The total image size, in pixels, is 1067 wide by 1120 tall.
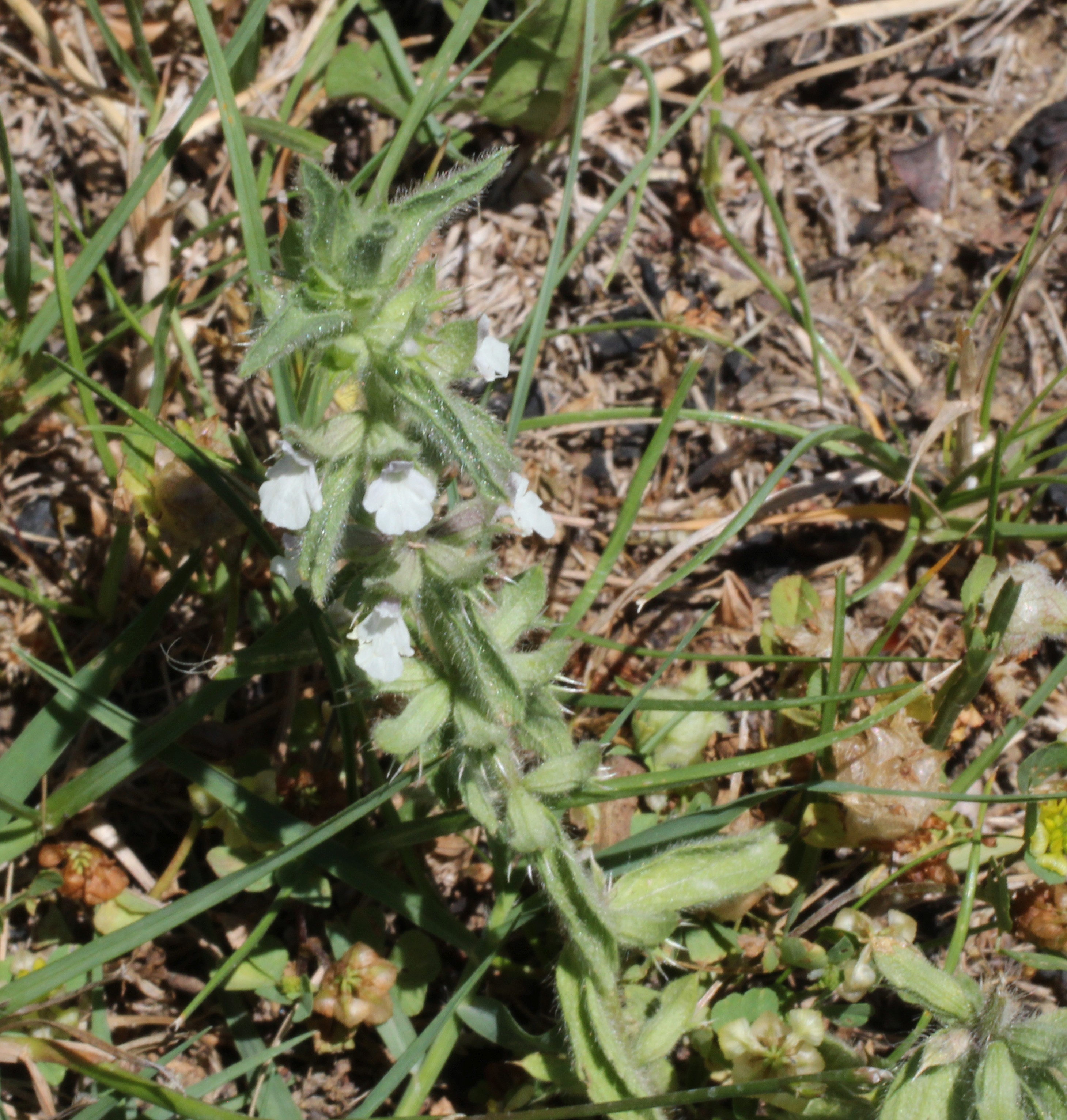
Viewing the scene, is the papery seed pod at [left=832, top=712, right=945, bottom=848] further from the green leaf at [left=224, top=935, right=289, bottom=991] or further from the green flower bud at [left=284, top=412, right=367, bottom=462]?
the green leaf at [left=224, top=935, right=289, bottom=991]

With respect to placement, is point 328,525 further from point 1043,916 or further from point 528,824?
point 1043,916

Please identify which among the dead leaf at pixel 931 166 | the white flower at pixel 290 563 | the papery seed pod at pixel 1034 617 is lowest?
the papery seed pod at pixel 1034 617

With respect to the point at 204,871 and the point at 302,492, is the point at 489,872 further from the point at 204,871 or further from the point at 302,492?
the point at 302,492

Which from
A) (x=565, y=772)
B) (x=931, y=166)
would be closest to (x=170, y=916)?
(x=565, y=772)

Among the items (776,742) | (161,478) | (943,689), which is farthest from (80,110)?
(943,689)

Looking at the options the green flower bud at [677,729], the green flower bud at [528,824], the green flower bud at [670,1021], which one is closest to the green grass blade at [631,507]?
the green flower bud at [677,729]

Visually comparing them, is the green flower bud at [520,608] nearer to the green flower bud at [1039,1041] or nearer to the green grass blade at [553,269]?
the green grass blade at [553,269]
